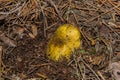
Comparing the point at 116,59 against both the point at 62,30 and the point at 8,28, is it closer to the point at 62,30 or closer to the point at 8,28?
the point at 62,30

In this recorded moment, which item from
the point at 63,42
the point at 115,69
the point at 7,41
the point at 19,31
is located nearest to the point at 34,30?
the point at 19,31

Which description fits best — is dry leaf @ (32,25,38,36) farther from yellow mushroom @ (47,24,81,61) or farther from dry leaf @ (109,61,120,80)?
dry leaf @ (109,61,120,80)

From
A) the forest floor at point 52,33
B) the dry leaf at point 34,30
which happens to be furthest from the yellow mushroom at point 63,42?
the dry leaf at point 34,30

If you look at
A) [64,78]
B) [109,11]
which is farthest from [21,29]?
[109,11]

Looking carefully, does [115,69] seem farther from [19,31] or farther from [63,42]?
[19,31]

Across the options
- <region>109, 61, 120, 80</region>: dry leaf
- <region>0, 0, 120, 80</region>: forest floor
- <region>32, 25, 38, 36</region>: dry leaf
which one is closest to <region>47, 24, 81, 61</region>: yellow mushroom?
<region>0, 0, 120, 80</region>: forest floor
